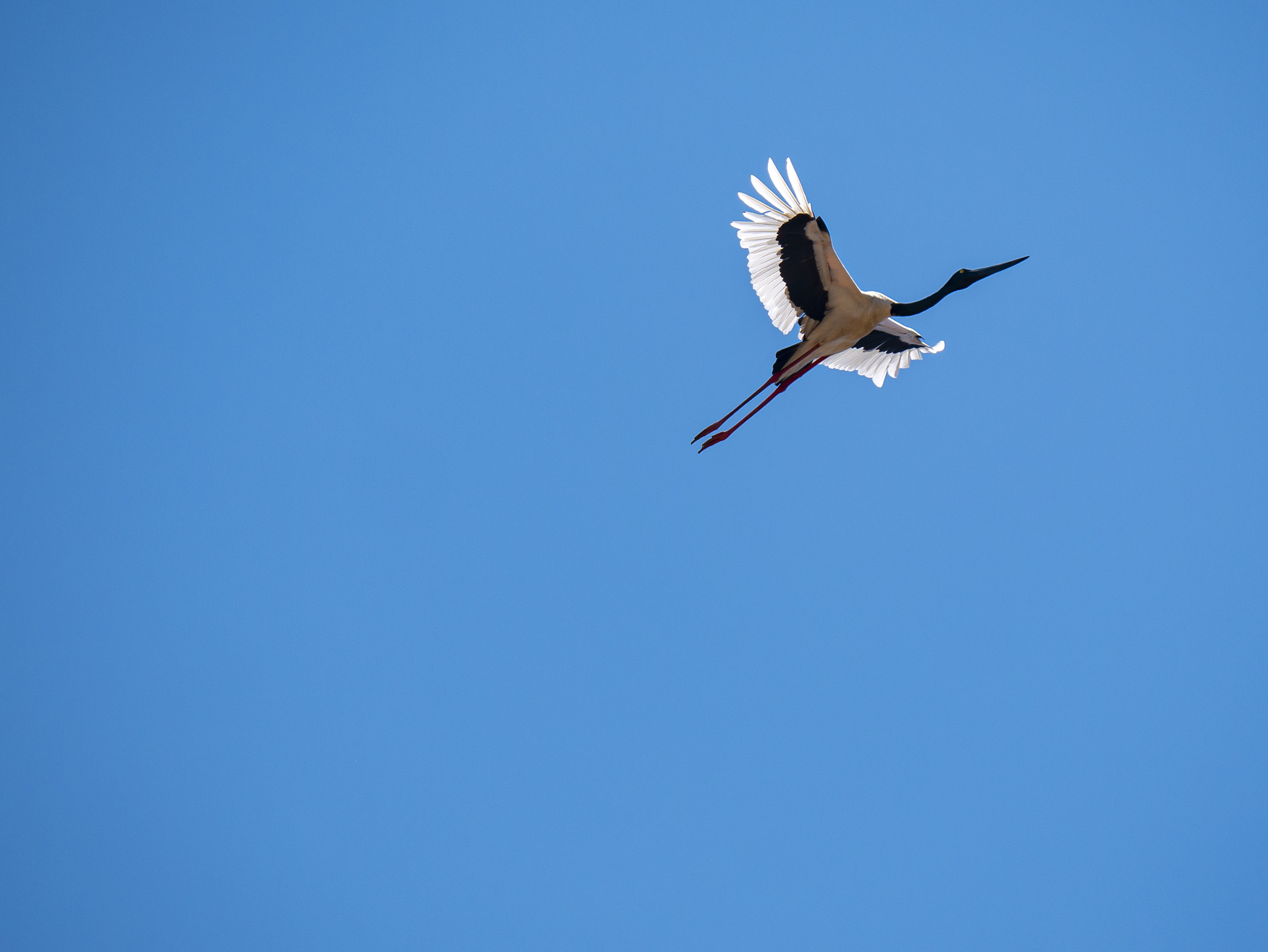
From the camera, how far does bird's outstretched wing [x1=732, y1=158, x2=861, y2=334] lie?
13.5 m

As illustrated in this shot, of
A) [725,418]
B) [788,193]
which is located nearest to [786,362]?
[725,418]

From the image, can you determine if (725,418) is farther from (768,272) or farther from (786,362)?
(768,272)

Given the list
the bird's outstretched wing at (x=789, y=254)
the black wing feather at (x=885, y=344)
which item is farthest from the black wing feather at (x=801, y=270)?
the black wing feather at (x=885, y=344)

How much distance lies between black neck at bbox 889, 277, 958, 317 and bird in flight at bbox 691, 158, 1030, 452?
0.01 m

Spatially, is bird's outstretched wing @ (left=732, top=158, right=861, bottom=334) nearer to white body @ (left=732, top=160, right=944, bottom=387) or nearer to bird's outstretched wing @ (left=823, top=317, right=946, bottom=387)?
white body @ (left=732, top=160, right=944, bottom=387)

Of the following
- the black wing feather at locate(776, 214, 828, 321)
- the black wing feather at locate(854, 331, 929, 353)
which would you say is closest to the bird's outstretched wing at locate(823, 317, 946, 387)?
the black wing feather at locate(854, 331, 929, 353)

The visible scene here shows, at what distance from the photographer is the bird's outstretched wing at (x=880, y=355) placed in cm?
1598

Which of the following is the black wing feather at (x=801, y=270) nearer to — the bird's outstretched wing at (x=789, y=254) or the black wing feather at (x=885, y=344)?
the bird's outstretched wing at (x=789, y=254)

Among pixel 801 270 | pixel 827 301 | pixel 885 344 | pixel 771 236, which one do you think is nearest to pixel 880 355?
pixel 885 344

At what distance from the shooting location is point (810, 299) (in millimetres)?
14648

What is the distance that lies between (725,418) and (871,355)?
306 centimetres

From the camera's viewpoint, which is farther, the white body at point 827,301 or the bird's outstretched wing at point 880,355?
the bird's outstretched wing at point 880,355

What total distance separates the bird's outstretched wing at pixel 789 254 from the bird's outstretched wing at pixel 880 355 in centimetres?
174

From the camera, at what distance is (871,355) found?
650 inches
